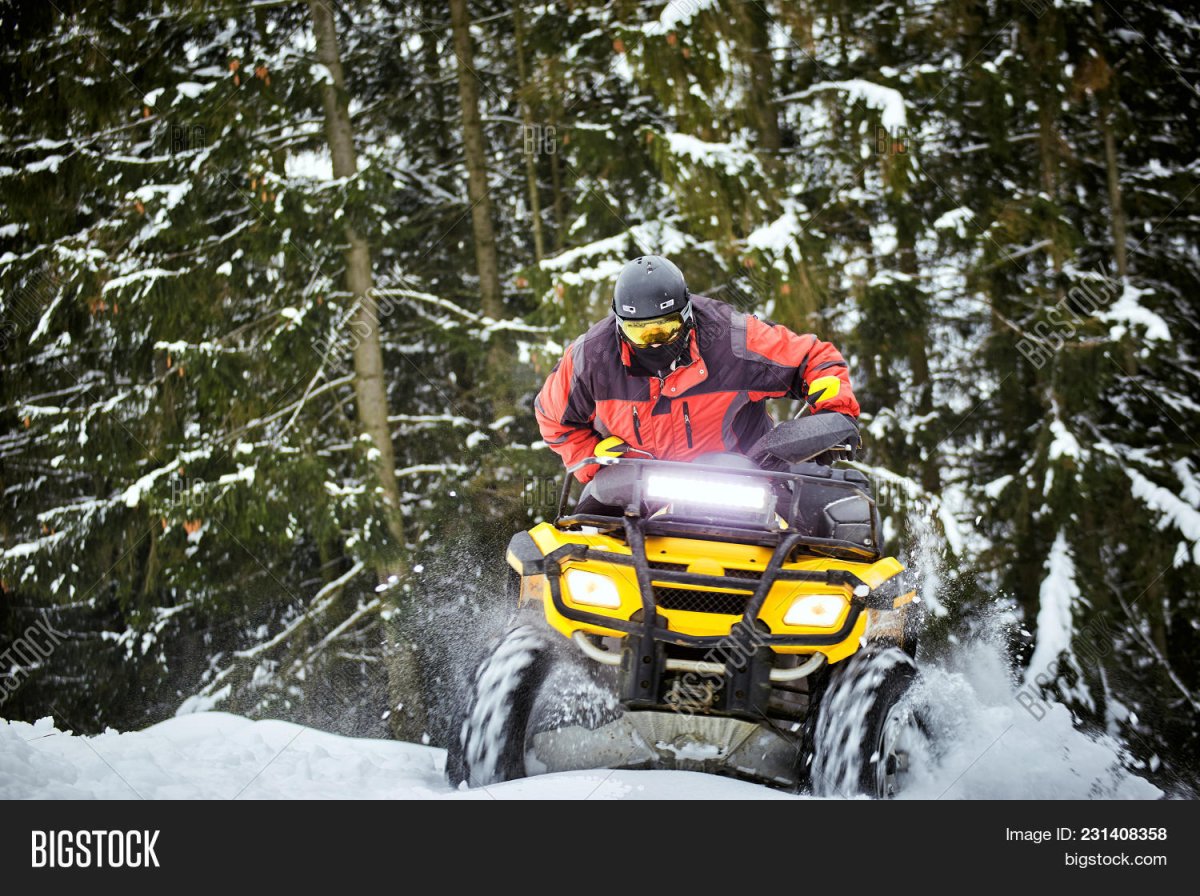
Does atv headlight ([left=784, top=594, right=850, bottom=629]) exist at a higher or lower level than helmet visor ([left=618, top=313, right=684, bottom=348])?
lower

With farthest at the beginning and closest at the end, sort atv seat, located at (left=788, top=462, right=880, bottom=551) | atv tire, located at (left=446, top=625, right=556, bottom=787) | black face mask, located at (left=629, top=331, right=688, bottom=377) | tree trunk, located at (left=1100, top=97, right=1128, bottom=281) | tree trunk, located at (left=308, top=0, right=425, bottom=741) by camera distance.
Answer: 1. tree trunk, located at (left=1100, top=97, right=1128, bottom=281)
2. tree trunk, located at (left=308, top=0, right=425, bottom=741)
3. black face mask, located at (left=629, top=331, right=688, bottom=377)
4. atv tire, located at (left=446, top=625, right=556, bottom=787)
5. atv seat, located at (left=788, top=462, right=880, bottom=551)

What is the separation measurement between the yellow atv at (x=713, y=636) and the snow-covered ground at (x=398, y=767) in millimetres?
285

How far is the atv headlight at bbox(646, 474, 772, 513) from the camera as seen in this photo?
175 inches

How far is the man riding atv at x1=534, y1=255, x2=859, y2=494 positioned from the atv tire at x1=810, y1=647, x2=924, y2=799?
1.21 m

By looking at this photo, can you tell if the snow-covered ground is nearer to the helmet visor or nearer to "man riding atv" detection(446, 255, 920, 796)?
"man riding atv" detection(446, 255, 920, 796)

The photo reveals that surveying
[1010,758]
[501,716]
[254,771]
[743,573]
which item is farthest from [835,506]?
[254,771]

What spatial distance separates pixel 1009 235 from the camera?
447 inches

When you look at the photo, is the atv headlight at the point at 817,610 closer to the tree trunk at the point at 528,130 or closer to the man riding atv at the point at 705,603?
the man riding atv at the point at 705,603

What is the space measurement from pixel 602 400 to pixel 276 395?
25.6 feet

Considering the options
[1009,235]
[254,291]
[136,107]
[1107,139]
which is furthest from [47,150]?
[1107,139]

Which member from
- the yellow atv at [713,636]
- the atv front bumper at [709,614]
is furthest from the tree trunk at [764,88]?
the atv front bumper at [709,614]

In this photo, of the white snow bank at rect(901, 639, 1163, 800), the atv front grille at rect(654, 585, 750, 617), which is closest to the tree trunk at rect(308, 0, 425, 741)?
the white snow bank at rect(901, 639, 1163, 800)

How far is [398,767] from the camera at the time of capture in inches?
217

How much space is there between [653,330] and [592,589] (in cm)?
128
